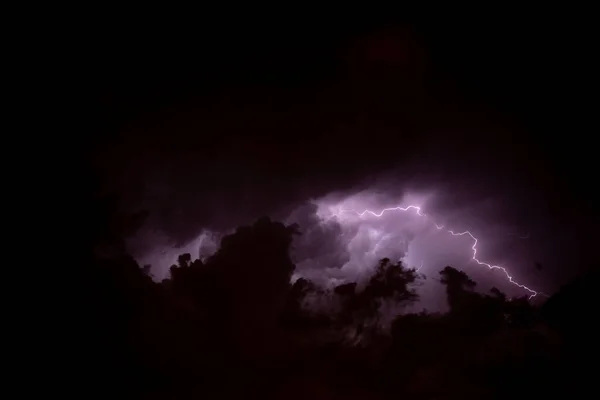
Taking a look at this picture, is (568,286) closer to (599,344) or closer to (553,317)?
(553,317)

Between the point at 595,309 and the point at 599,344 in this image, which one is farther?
the point at 595,309

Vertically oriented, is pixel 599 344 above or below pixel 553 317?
below

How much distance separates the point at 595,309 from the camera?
54.5 m

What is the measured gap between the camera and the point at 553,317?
54.8 meters

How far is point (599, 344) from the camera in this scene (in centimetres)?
4772

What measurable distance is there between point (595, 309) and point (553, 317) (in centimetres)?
451

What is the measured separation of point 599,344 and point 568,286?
8.88 metres

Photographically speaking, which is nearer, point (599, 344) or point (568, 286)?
point (599, 344)

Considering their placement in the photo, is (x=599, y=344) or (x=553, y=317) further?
(x=553, y=317)

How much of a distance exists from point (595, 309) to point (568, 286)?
3.48 metres

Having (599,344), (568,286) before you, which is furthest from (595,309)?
(599,344)

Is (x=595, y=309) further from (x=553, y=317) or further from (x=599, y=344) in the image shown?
(x=599, y=344)

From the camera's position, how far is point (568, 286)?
55.5 metres

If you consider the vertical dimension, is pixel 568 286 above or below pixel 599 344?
above
